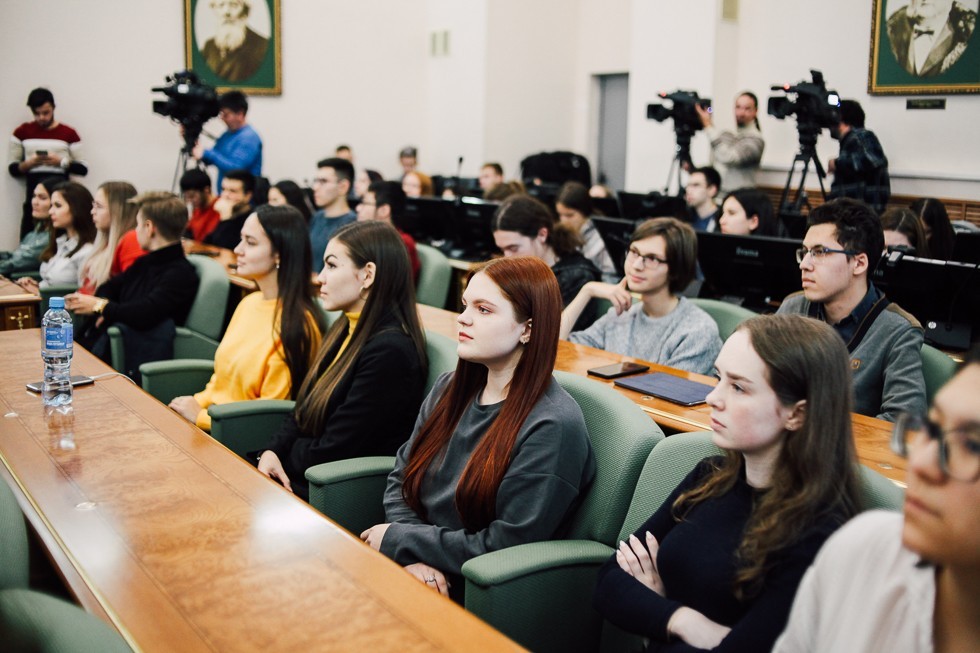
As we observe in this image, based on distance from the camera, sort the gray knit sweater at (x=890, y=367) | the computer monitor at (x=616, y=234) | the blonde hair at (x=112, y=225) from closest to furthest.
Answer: the gray knit sweater at (x=890, y=367), the computer monitor at (x=616, y=234), the blonde hair at (x=112, y=225)

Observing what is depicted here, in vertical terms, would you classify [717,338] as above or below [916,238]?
below

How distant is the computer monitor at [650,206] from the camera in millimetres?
5426

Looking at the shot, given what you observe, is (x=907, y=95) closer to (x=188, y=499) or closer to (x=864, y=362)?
(x=864, y=362)

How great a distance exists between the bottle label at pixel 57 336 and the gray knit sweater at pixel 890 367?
2142 mm

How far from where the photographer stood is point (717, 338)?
3.00 m

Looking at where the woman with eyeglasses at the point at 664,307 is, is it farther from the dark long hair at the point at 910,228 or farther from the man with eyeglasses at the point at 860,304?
the dark long hair at the point at 910,228

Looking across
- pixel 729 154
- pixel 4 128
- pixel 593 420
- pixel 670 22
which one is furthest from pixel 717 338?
pixel 4 128

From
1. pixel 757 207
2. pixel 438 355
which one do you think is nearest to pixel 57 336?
pixel 438 355

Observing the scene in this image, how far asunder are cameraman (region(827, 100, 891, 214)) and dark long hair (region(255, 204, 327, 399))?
12.0 ft

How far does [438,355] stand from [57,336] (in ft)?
3.47

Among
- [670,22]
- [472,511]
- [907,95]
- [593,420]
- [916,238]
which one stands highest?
[670,22]

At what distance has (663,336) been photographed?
10.2ft

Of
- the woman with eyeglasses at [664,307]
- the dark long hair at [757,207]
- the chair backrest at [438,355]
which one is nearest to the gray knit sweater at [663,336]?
the woman with eyeglasses at [664,307]

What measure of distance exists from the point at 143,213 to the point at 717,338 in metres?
2.46
